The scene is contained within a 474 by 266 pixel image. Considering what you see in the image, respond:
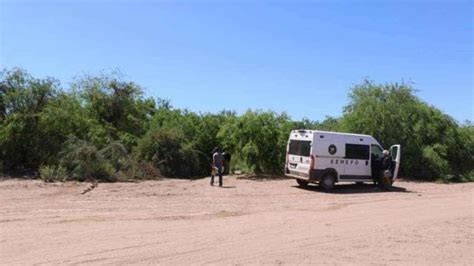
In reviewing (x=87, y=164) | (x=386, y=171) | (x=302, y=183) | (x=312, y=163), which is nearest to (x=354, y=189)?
(x=386, y=171)

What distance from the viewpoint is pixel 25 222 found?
12008mm

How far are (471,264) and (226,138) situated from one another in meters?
18.0

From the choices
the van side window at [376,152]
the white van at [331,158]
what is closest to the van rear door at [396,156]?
the white van at [331,158]

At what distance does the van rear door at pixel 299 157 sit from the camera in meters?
21.4

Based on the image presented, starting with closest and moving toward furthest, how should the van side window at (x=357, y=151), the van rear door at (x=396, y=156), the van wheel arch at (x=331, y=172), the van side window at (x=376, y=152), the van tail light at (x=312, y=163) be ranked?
1. the van tail light at (x=312, y=163)
2. the van wheel arch at (x=331, y=172)
3. the van side window at (x=357, y=151)
4. the van side window at (x=376, y=152)
5. the van rear door at (x=396, y=156)

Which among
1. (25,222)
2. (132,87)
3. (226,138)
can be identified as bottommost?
(25,222)

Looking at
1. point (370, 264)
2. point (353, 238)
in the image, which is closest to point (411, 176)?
point (353, 238)

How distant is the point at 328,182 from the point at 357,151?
6.35 feet

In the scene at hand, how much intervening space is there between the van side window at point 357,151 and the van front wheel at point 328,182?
3.82 ft

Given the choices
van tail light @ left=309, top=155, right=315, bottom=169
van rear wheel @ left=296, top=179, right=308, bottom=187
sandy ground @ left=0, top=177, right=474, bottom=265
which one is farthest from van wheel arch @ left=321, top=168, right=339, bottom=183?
van rear wheel @ left=296, top=179, right=308, bottom=187

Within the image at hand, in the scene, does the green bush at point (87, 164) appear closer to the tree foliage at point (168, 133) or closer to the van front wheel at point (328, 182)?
the tree foliage at point (168, 133)

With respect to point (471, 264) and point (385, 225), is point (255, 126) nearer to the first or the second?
point (385, 225)

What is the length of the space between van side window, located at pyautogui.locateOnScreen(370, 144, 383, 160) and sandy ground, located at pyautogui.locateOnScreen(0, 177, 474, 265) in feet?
8.41

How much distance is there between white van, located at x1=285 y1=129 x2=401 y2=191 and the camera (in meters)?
21.2
